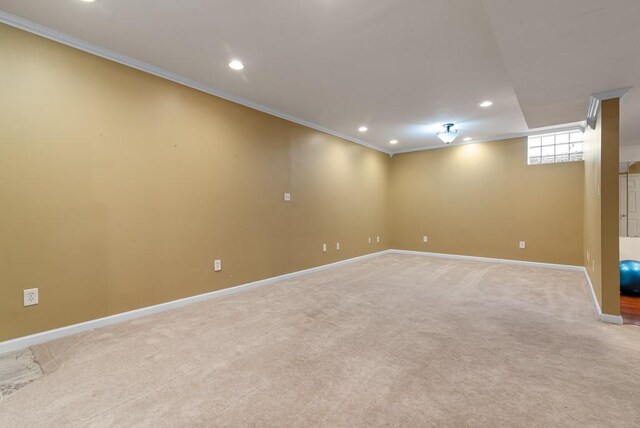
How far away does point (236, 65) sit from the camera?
2.95 metres

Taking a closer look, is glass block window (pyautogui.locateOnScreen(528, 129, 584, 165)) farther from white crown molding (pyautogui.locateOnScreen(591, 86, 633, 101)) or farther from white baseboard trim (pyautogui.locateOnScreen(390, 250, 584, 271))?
white crown molding (pyautogui.locateOnScreen(591, 86, 633, 101))

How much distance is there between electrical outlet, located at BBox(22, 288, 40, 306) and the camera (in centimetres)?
229

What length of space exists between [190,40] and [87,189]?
5.36ft

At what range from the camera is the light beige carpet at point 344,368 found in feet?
5.04

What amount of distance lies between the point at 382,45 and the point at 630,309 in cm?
395

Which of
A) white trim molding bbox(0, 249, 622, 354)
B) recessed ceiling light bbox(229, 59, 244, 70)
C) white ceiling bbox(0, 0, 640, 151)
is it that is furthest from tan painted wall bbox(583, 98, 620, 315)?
recessed ceiling light bbox(229, 59, 244, 70)

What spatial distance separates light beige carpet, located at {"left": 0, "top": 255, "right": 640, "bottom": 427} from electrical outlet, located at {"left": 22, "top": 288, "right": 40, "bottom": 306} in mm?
361

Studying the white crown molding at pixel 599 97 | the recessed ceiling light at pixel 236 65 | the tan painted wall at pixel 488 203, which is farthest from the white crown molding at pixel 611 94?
the recessed ceiling light at pixel 236 65

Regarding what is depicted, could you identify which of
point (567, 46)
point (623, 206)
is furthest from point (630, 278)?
point (567, 46)

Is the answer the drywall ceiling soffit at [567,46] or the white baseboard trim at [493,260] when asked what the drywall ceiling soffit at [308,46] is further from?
Result: the white baseboard trim at [493,260]

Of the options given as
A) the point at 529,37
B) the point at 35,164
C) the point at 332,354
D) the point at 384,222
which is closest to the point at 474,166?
the point at 384,222

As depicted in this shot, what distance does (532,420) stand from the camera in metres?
1.49

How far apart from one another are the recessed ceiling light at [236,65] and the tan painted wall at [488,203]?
4988 millimetres

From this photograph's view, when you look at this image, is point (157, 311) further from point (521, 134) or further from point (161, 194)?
point (521, 134)
